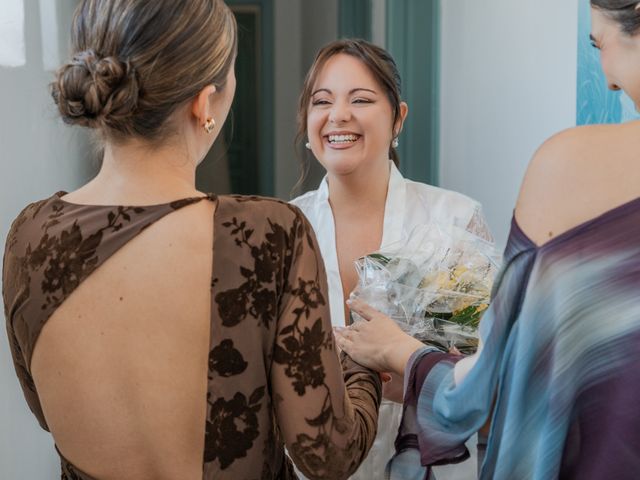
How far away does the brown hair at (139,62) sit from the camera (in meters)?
1.08

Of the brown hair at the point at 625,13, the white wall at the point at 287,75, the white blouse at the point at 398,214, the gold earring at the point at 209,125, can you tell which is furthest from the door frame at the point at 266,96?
the brown hair at the point at 625,13


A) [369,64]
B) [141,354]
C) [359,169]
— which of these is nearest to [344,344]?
[141,354]

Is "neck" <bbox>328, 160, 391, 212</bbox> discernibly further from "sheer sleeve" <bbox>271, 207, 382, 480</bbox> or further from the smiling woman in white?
"sheer sleeve" <bbox>271, 207, 382, 480</bbox>

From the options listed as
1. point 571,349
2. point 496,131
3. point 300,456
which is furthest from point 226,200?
point 496,131

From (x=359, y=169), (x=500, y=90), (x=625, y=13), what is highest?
(x=625, y=13)

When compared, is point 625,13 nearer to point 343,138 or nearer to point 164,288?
point 164,288

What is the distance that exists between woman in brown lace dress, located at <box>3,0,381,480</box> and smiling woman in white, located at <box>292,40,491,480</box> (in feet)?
3.37

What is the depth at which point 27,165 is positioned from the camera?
2.23 metres

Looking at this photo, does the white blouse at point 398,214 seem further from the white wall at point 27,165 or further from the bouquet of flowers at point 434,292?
the white wall at point 27,165

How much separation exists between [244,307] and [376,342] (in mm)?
394

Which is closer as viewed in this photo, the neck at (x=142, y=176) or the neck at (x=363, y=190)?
the neck at (x=142, y=176)

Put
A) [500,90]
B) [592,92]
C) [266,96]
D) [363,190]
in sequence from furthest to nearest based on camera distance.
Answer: [266,96] < [500,90] < [363,190] < [592,92]

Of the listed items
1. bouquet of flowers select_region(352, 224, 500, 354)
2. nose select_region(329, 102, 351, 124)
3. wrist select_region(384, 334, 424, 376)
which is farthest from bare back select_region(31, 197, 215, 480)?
nose select_region(329, 102, 351, 124)

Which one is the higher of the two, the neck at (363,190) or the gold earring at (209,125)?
the gold earring at (209,125)
